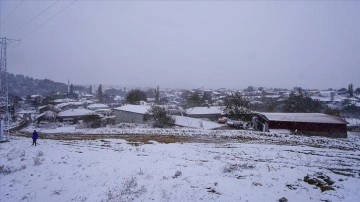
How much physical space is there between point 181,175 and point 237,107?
3614cm

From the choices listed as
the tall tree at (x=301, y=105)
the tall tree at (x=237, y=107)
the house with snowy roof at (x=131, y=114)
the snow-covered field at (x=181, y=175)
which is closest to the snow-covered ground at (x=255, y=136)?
the snow-covered field at (x=181, y=175)

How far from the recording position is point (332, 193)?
1069cm

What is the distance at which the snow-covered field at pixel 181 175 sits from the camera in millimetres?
10812

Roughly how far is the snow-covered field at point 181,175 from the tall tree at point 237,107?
90.1 feet

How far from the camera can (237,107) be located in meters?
47.6

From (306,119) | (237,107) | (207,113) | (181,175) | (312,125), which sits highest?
(237,107)

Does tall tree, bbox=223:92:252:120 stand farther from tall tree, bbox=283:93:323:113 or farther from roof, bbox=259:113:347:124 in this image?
tall tree, bbox=283:93:323:113

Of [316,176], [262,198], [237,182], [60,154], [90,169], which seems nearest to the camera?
[262,198]

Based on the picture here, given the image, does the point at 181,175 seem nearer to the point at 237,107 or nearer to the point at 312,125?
the point at 312,125

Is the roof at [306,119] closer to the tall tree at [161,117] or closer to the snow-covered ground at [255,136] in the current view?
the snow-covered ground at [255,136]

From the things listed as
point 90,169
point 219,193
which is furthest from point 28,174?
point 219,193

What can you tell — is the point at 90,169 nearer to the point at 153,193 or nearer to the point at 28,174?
the point at 28,174

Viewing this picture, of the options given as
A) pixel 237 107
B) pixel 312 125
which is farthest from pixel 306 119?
pixel 237 107

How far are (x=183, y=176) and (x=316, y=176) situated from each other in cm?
685
